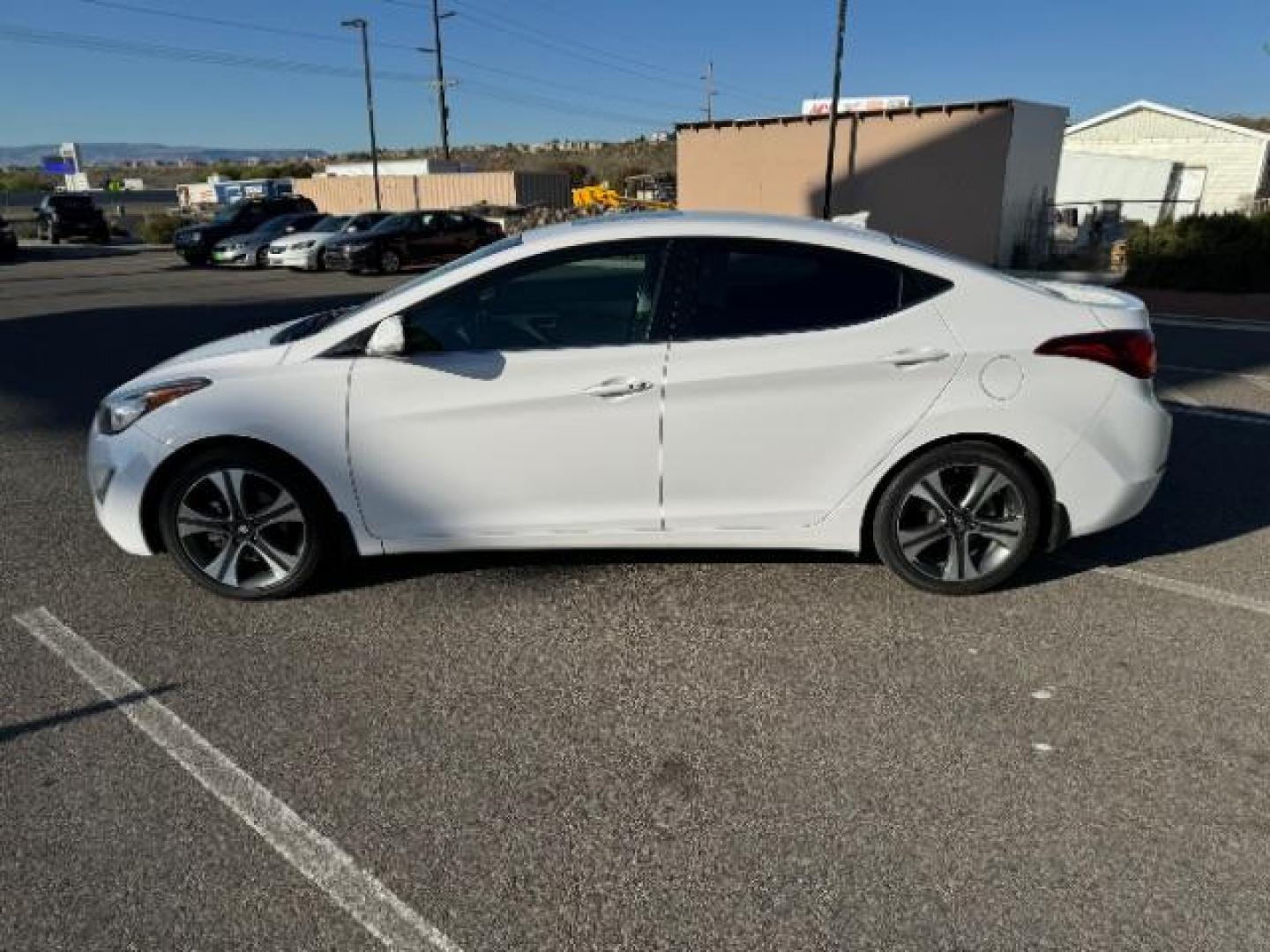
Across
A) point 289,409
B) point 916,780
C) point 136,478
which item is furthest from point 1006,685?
point 136,478

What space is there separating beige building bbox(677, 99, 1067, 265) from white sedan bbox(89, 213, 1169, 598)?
15570mm

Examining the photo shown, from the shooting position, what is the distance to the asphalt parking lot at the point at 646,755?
2119 millimetres

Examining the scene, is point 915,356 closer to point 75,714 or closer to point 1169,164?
point 75,714

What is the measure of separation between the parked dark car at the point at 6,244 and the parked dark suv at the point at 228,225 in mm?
5143

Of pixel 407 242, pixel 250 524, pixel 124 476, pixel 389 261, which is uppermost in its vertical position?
pixel 407 242

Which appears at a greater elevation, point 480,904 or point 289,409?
point 289,409

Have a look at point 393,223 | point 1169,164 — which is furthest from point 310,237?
point 1169,164

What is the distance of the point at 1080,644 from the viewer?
3275 millimetres

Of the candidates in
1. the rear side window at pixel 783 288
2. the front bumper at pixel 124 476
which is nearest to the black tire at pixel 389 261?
the front bumper at pixel 124 476

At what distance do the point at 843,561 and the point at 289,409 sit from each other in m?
2.45

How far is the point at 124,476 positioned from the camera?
3551 mm

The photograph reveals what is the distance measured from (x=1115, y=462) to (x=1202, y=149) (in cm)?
3247

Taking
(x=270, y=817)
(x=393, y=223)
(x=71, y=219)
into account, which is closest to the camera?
(x=270, y=817)

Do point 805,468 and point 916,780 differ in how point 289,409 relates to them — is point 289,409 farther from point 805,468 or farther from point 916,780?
point 916,780
